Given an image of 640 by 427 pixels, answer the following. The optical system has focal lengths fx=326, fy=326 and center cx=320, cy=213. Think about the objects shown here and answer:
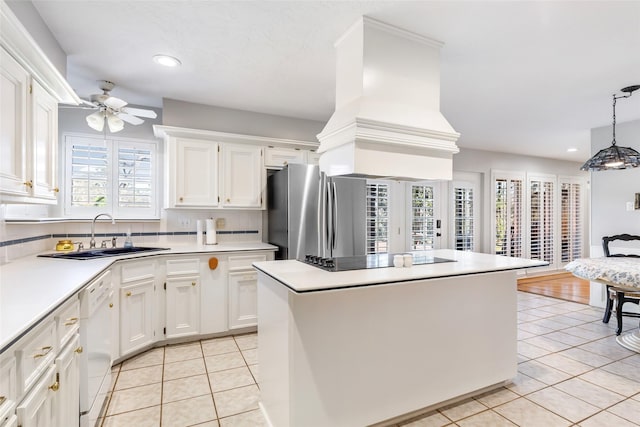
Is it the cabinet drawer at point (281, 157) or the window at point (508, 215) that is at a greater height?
the cabinet drawer at point (281, 157)

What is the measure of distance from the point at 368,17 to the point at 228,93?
1811 millimetres

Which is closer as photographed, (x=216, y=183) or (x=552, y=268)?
(x=216, y=183)

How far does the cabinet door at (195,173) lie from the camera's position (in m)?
3.41

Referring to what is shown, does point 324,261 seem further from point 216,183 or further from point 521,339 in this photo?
point 521,339

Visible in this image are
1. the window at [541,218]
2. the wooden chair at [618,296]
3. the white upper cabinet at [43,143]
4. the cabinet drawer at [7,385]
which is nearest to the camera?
the cabinet drawer at [7,385]

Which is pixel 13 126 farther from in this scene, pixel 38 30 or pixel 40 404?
pixel 40 404

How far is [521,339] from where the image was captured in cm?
340

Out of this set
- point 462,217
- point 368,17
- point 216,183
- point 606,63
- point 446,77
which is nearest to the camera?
point 368,17

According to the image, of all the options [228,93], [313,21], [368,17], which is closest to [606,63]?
[368,17]

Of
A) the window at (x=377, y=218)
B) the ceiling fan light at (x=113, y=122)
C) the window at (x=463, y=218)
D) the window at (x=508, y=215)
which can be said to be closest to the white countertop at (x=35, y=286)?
the ceiling fan light at (x=113, y=122)

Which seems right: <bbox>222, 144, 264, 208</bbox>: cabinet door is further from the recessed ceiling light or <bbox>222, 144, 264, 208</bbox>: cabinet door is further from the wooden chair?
the wooden chair

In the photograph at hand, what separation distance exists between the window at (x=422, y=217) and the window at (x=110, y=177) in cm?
394

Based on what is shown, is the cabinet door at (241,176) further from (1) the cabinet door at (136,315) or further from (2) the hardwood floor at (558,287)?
(2) the hardwood floor at (558,287)

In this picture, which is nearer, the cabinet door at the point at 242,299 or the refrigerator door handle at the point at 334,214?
the cabinet door at the point at 242,299
